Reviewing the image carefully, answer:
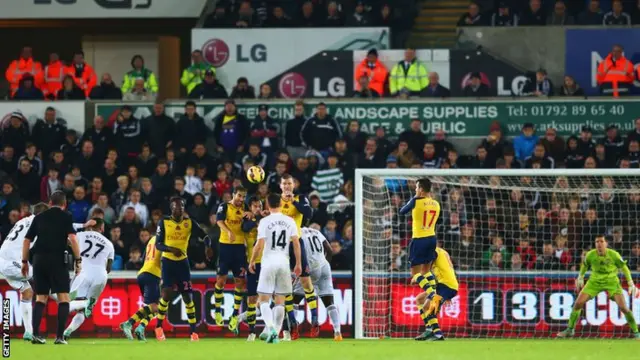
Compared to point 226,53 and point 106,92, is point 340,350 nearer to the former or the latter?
point 106,92

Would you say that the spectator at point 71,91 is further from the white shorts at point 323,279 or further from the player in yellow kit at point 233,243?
the white shorts at point 323,279

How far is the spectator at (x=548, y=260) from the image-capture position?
2256cm

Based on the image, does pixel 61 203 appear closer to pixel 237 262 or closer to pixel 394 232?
pixel 237 262

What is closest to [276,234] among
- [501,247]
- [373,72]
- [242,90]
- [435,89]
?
[501,247]

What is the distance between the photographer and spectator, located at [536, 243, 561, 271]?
74.0 ft

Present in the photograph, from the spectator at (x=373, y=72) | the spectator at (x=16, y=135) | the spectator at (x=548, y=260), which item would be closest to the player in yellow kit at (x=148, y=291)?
the spectator at (x=548, y=260)

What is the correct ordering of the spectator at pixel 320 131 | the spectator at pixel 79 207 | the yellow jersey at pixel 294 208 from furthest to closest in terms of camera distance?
the spectator at pixel 320 131 < the spectator at pixel 79 207 < the yellow jersey at pixel 294 208

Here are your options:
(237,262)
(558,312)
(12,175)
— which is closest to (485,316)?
(558,312)

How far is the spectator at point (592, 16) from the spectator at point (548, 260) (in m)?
6.79

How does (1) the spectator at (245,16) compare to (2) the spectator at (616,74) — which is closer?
(2) the spectator at (616,74)

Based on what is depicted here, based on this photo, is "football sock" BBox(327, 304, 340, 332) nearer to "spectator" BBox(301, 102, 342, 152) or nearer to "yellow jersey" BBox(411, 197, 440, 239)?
"yellow jersey" BBox(411, 197, 440, 239)

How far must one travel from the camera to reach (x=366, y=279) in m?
21.9

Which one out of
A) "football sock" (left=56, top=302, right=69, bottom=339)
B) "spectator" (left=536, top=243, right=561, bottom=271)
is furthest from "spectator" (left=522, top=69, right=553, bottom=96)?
"football sock" (left=56, top=302, right=69, bottom=339)

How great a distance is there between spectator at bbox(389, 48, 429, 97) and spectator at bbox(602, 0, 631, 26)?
3.67 meters
